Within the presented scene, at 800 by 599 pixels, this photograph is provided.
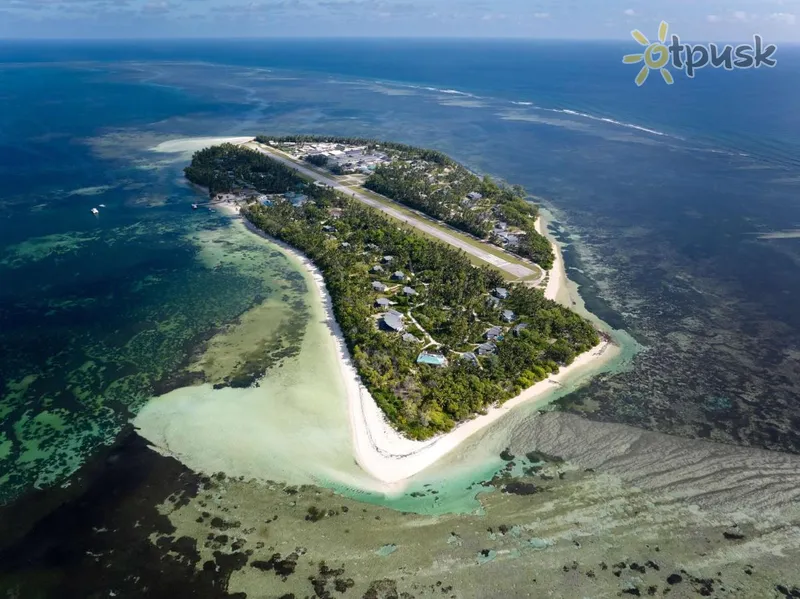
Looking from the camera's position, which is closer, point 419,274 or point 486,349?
point 486,349

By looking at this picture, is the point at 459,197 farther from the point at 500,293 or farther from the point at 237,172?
the point at 237,172

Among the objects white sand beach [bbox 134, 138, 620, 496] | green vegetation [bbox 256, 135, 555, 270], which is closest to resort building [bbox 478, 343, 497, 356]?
white sand beach [bbox 134, 138, 620, 496]

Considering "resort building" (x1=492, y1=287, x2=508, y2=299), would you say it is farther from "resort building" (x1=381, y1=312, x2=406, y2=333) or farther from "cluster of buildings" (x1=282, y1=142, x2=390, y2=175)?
"cluster of buildings" (x1=282, y1=142, x2=390, y2=175)

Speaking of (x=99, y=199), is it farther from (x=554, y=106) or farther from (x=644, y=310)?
(x=554, y=106)

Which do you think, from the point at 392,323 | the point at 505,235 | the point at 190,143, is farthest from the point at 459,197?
the point at 190,143

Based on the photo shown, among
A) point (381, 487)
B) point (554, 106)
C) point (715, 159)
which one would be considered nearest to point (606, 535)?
point (381, 487)

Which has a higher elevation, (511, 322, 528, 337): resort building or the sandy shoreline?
(511, 322, 528, 337): resort building

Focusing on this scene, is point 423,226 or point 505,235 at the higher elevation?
point 505,235

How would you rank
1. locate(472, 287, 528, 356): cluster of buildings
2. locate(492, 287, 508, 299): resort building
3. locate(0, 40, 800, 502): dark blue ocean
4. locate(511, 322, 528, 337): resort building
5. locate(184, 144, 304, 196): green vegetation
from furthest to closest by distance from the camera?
1. locate(184, 144, 304, 196): green vegetation
2. locate(492, 287, 508, 299): resort building
3. locate(511, 322, 528, 337): resort building
4. locate(472, 287, 528, 356): cluster of buildings
5. locate(0, 40, 800, 502): dark blue ocean

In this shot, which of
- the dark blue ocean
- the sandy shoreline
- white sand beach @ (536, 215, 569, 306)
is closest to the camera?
the sandy shoreline
